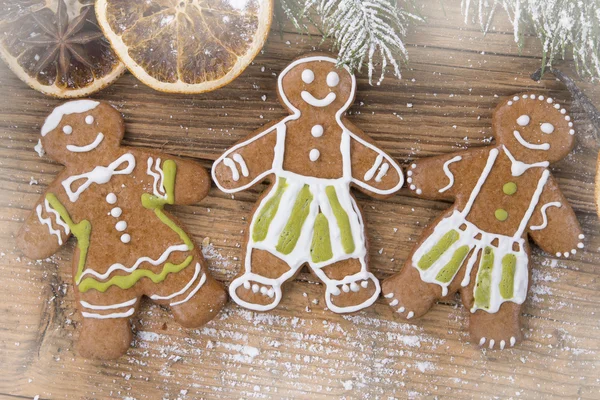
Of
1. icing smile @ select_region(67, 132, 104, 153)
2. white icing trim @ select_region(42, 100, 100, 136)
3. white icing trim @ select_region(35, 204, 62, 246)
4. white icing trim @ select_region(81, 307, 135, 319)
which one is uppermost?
white icing trim @ select_region(42, 100, 100, 136)

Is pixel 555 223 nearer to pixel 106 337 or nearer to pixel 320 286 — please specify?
pixel 320 286

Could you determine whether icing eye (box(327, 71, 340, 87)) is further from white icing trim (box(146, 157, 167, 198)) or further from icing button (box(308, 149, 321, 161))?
white icing trim (box(146, 157, 167, 198))

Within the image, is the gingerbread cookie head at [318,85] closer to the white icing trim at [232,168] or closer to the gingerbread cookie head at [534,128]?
the white icing trim at [232,168]

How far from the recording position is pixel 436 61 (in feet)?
6.18

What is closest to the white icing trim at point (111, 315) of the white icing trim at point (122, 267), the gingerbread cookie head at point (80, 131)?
the white icing trim at point (122, 267)

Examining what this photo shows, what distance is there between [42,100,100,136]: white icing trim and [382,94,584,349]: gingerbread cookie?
3.72 ft

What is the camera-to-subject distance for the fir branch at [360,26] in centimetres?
166

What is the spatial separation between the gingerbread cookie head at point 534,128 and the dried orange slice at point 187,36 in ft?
2.76

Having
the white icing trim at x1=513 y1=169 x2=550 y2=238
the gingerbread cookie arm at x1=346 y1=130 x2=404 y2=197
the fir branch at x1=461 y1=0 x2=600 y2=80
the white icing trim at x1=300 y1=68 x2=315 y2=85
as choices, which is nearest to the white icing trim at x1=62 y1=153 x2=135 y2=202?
the white icing trim at x1=300 y1=68 x2=315 y2=85

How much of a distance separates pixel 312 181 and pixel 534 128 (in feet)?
2.47

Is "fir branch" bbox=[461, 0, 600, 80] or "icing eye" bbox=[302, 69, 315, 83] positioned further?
"icing eye" bbox=[302, 69, 315, 83]

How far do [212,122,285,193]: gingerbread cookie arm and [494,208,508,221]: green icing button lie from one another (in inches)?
29.4

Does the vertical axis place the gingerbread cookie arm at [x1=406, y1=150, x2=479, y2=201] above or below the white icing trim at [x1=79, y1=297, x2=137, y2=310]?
above

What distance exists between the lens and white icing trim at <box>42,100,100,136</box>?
73.9 inches
